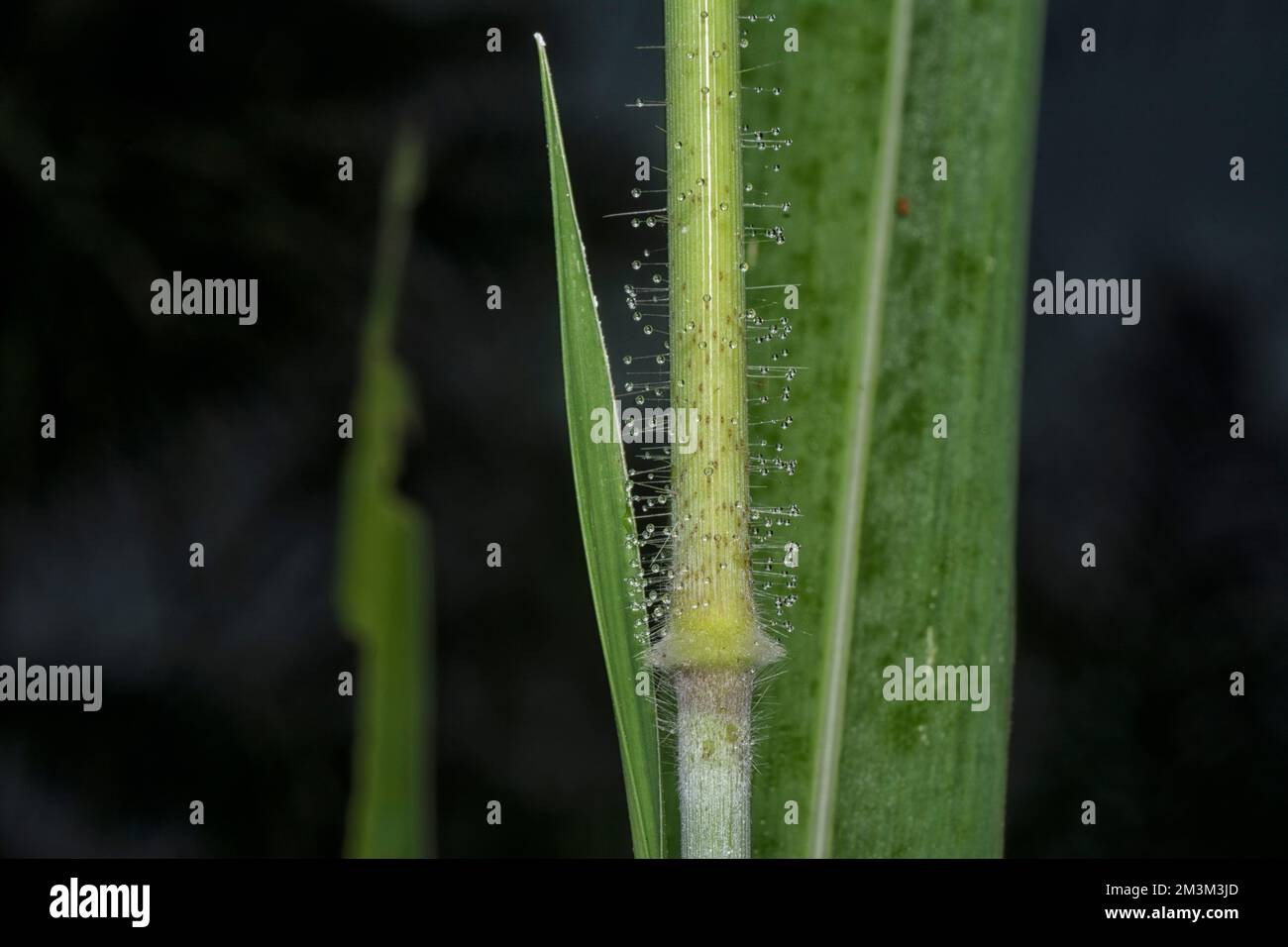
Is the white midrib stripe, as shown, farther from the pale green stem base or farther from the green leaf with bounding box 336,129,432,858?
the green leaf with bounding box 336,129,432,858

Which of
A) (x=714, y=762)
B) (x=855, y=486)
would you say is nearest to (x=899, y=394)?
(x=855, y=486)

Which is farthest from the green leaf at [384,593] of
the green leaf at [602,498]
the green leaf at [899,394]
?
the green leaf at [899,394]

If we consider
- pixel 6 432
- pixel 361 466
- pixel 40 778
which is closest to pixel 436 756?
pixel 40 778

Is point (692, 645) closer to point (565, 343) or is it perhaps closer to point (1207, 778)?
point (565, 343)

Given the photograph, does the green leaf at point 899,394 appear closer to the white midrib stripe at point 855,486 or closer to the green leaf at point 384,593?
the white midrib stripe at point 855,486

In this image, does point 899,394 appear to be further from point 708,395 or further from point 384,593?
point 384,593

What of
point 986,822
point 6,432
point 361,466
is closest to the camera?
point 361,466

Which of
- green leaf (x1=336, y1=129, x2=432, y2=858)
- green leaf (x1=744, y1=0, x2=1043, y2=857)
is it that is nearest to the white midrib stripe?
green leaf (x1=744, y1=0, x2=1043, y2=857)
